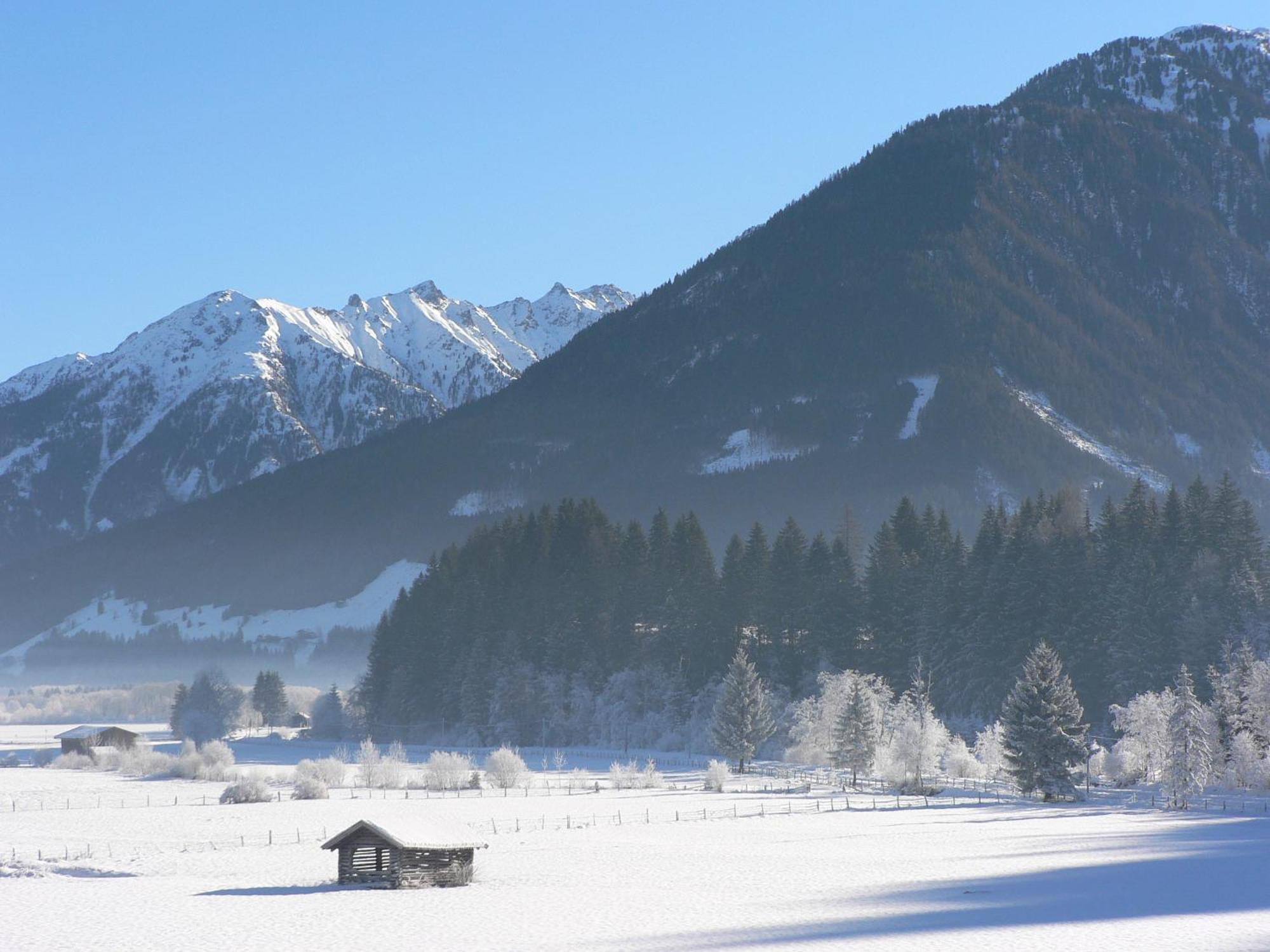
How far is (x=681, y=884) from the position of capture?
5347 centimetres

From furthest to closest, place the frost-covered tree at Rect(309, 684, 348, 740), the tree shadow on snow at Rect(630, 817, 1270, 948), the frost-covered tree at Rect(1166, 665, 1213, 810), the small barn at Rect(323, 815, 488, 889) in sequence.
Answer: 1. the frost-covered tree at Rect(309, 684, 348, 740)
2. the frost-covered tree at Rect(1166, 665, 1213, 810)
3. the small barn at Rect(323, 815, 488, 889)
4. the tree shadow on snow at Rect(630, 817, 1270, 948)

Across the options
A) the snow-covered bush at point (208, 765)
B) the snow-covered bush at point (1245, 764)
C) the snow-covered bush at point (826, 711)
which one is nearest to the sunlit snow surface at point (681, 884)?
the snow-covered bush at point (1245, 764)

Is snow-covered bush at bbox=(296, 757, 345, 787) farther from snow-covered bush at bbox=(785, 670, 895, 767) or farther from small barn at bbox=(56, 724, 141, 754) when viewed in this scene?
small barn at bbox=(56, 724, 141, 754)

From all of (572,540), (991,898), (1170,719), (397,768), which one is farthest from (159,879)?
(572,540)

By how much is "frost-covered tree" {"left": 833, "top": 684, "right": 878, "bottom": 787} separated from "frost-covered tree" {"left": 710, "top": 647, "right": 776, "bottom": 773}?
885 cm

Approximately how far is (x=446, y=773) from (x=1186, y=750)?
49054 mm

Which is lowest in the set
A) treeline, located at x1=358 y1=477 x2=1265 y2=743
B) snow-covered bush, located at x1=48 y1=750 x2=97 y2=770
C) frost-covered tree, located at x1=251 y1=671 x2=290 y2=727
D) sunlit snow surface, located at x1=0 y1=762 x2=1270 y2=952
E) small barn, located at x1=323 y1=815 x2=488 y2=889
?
snow-covered bush, located at x1=48 y1=750 x2=97 y2=770

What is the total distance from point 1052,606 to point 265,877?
73.8 metres

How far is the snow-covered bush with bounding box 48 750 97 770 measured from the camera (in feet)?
439

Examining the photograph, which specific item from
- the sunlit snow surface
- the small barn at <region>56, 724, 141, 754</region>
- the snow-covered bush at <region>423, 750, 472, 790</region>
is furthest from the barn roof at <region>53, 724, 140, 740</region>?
the sunlit snow surface

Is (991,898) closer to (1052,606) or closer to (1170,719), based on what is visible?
(1170,719)

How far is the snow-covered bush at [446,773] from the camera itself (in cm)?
9994

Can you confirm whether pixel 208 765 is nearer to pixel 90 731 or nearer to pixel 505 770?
pixel 505 770

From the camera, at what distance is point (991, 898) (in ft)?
160
